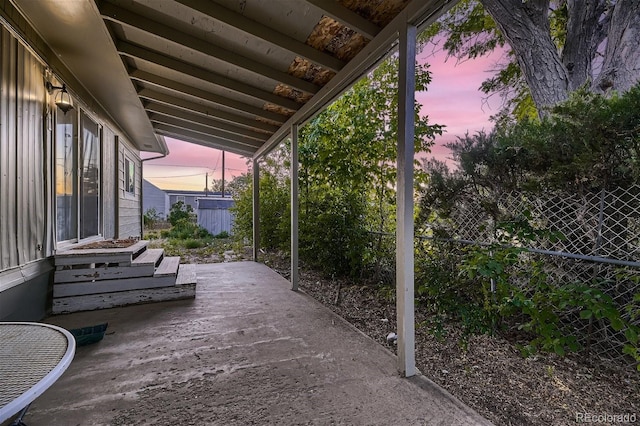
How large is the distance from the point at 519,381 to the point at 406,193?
141 cm

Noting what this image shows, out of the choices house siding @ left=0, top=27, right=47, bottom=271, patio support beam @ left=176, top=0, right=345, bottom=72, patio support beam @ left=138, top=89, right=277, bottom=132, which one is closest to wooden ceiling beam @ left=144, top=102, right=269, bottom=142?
patio support beam @ left=138, top=89, right=277, bottom=132

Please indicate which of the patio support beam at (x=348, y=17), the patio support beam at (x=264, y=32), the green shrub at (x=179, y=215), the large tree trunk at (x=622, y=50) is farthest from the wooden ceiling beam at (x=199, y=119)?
the green shrub at (x=179, y=215)

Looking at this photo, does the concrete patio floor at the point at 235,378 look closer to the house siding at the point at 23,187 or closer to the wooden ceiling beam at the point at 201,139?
the house siding at the point at 23,187

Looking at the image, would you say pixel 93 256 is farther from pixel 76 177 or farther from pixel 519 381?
pixel 519 381

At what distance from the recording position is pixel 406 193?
2.00 metres

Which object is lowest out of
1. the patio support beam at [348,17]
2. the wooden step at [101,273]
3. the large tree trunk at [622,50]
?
the wooden step at [101,273]

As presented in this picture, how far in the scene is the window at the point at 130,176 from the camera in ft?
21.9

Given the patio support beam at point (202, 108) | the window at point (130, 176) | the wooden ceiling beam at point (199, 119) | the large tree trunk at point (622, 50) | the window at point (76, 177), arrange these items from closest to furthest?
1. the window at point (76, 177)
2. the large tree trunk at point (622, 50)
3. the patio support beam at point (202, 108)
4. the wooden ceiling beam at point (199, 119)
5. the window at point (130, 176)

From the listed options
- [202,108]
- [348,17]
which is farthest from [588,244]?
[202,108]

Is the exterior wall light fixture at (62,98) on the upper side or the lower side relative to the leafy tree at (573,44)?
lower

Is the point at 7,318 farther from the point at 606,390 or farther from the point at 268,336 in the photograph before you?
the point at 606,390

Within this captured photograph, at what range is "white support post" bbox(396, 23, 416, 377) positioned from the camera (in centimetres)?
199

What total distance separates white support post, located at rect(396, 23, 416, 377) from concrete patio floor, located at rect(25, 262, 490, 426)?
0.20 metres

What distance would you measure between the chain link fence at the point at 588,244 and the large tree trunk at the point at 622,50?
8.01 ft
